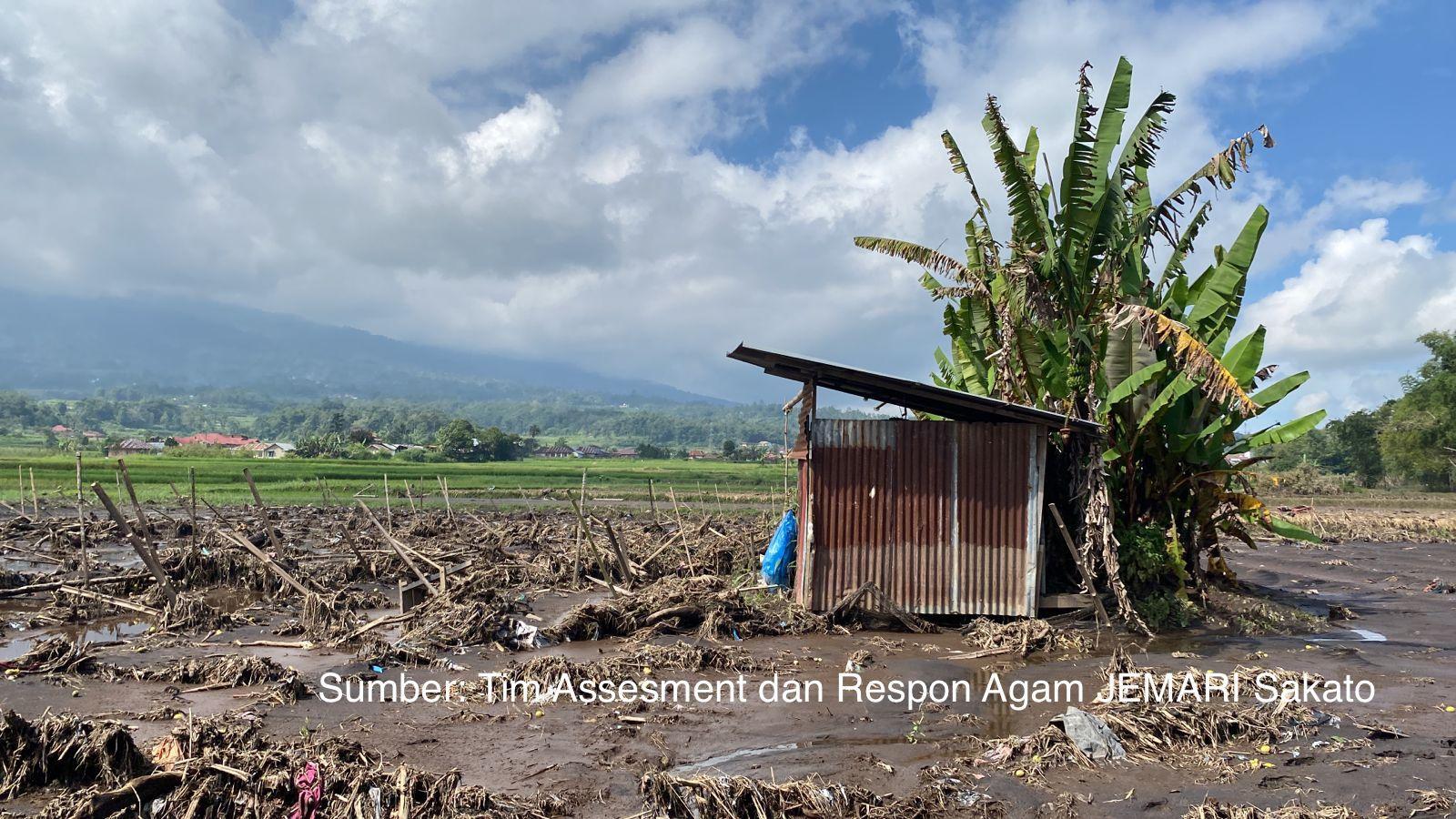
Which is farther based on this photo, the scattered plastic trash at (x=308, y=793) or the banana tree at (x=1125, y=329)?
the banana tree at (x=1125, y=329)

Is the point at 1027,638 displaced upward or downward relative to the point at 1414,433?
downward

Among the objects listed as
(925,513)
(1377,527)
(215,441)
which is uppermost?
(215,441)

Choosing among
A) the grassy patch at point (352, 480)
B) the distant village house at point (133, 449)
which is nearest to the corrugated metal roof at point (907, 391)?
the grassy patch at point (352, 480)

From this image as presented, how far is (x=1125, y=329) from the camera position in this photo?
34.3ft

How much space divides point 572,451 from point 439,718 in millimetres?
91646

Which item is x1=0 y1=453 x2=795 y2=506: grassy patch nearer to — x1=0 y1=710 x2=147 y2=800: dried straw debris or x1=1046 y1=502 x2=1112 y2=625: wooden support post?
x1=1046 y1=502 x2=1112 y2=625: wooden support post

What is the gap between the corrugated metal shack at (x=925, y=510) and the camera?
10281 millimetres

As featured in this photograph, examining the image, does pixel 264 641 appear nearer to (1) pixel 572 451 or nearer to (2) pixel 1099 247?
(2) pixel 1099 247

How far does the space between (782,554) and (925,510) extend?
203 cm

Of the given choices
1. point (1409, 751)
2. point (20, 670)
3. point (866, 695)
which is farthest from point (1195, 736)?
point (20, 670)

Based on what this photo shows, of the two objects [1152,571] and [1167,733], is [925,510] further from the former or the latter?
[1167,733]

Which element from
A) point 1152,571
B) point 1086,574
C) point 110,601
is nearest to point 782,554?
point 1086,574

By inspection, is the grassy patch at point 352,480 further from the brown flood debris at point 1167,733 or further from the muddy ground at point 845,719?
the brown flood debris at point 1167,733

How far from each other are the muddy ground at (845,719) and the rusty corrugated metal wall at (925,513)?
63 cm
